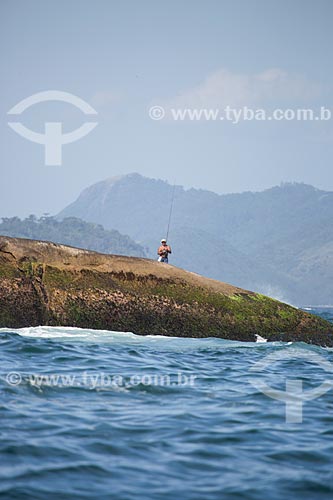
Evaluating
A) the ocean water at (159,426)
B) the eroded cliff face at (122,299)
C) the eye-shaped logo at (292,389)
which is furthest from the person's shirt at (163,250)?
the ocean water at (159,426)

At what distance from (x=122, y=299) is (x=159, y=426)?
7.04 m

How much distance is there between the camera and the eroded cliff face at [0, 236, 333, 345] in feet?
46.3

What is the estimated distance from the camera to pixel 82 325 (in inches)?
561

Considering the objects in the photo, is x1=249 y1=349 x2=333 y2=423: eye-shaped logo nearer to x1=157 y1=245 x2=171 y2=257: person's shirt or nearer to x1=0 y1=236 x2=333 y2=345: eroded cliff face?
x1=0 y1=236 x2=333 y2=345: eroded cliff face

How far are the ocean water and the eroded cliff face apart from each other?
156cm

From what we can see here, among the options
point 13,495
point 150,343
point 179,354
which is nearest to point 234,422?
point 13,495

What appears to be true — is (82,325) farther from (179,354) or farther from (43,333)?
(179,354)

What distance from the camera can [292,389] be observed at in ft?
32.9

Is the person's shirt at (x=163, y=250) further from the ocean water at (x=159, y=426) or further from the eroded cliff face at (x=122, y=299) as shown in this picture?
the ocean water at (x=159, y=426)

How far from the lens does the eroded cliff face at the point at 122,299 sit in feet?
46.3

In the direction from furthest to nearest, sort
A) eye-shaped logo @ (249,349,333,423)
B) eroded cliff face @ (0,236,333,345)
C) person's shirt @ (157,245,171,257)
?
person's shirt @ (157,245,171,257) < eroded cliff face @ (0,236,333,345) < eye-shaped logo @ (249,349,333,423)

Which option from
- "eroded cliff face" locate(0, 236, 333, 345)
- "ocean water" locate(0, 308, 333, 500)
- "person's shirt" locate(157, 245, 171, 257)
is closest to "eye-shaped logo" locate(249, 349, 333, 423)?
"ocean water" locate(0, 308, 333, 500)

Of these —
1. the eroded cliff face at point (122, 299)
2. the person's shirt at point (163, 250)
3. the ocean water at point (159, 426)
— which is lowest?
the ocean water at point (159, 426)

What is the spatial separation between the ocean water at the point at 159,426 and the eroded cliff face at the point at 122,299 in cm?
156
